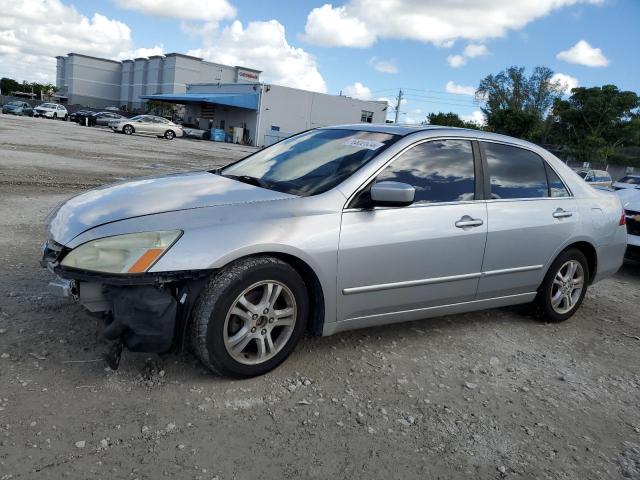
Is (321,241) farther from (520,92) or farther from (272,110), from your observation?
(520,92)

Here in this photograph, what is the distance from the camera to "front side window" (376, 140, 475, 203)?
12.6 ft

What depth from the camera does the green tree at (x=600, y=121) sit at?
41500mm

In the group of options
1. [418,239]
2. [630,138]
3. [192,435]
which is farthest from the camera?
[630,138]

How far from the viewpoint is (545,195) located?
4695 mm

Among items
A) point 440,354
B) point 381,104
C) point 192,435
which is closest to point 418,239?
point 440,354

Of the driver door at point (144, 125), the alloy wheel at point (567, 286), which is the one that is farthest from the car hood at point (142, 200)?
the driver door at point (144, 125)

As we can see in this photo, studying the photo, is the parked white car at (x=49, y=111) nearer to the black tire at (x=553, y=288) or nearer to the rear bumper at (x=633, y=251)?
the rear bumper at (x=633, y=251)

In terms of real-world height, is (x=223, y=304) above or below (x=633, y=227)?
below

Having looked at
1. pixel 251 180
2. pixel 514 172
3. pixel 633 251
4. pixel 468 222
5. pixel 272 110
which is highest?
pixel 272 110

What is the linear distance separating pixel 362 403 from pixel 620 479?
137 cm

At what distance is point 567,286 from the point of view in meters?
4.95

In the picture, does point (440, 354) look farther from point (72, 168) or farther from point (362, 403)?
point (72, 168)

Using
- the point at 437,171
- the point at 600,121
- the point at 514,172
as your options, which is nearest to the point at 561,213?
the point at 514,172

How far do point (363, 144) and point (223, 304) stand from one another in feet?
5.35
